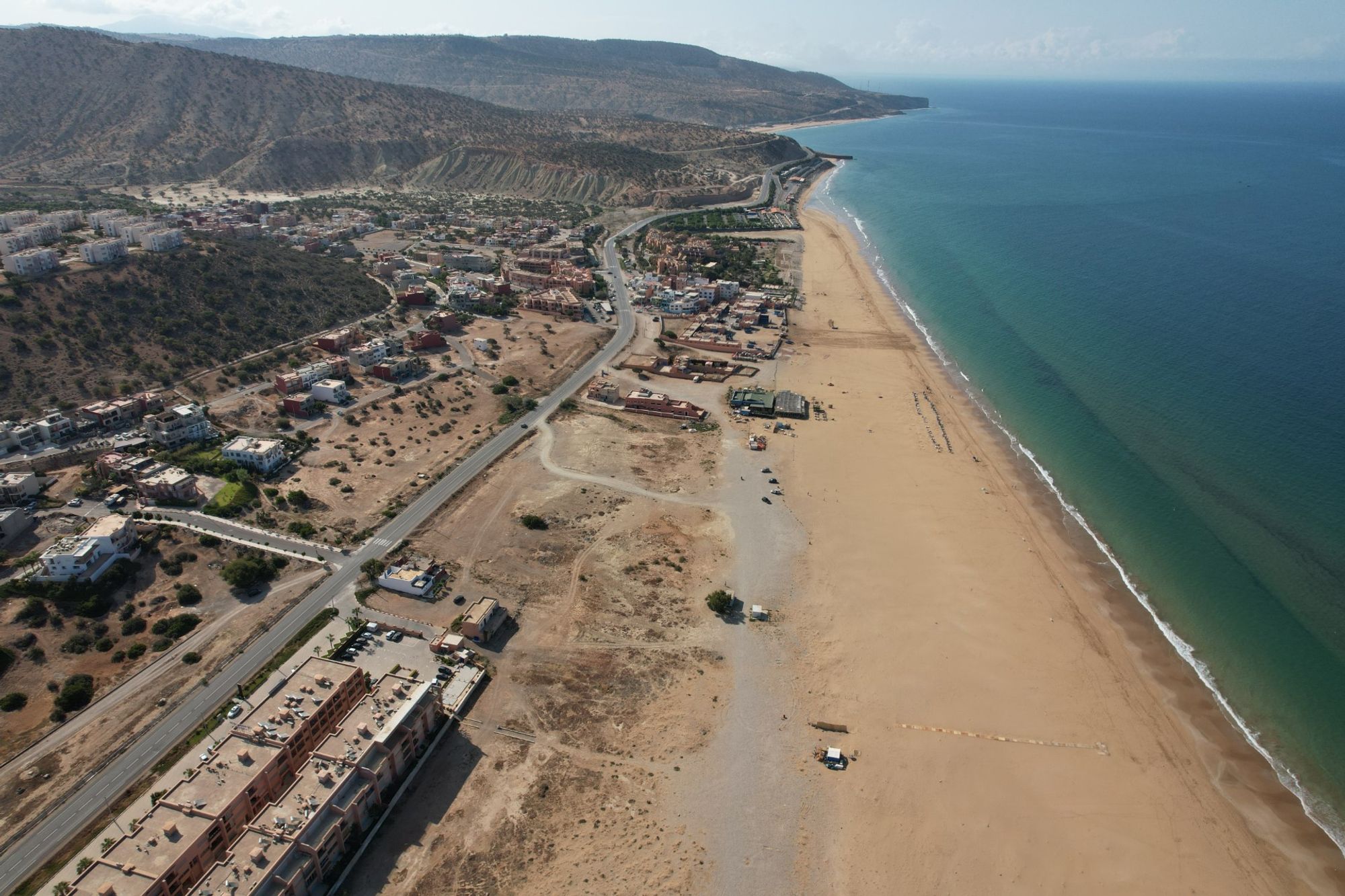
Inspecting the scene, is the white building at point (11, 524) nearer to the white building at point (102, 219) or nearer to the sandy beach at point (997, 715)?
the sandy beach at point (997, 715)

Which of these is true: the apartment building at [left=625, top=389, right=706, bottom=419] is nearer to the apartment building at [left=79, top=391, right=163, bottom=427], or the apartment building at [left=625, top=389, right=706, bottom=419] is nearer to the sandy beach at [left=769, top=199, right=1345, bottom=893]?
the sandy beach at [left=769, top=199, right=1345, bottom=893]

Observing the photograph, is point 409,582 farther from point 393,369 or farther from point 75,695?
point 393,369

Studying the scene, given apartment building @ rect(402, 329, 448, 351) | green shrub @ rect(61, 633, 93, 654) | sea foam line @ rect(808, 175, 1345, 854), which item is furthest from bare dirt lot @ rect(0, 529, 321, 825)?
sea foam line @ rect(808, 175, 1345, 854)

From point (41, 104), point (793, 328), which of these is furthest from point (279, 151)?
point (793, 328)

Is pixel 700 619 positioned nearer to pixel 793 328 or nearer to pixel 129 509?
pixel 129 509

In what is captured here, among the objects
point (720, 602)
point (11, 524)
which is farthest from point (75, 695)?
point (720, 602)
